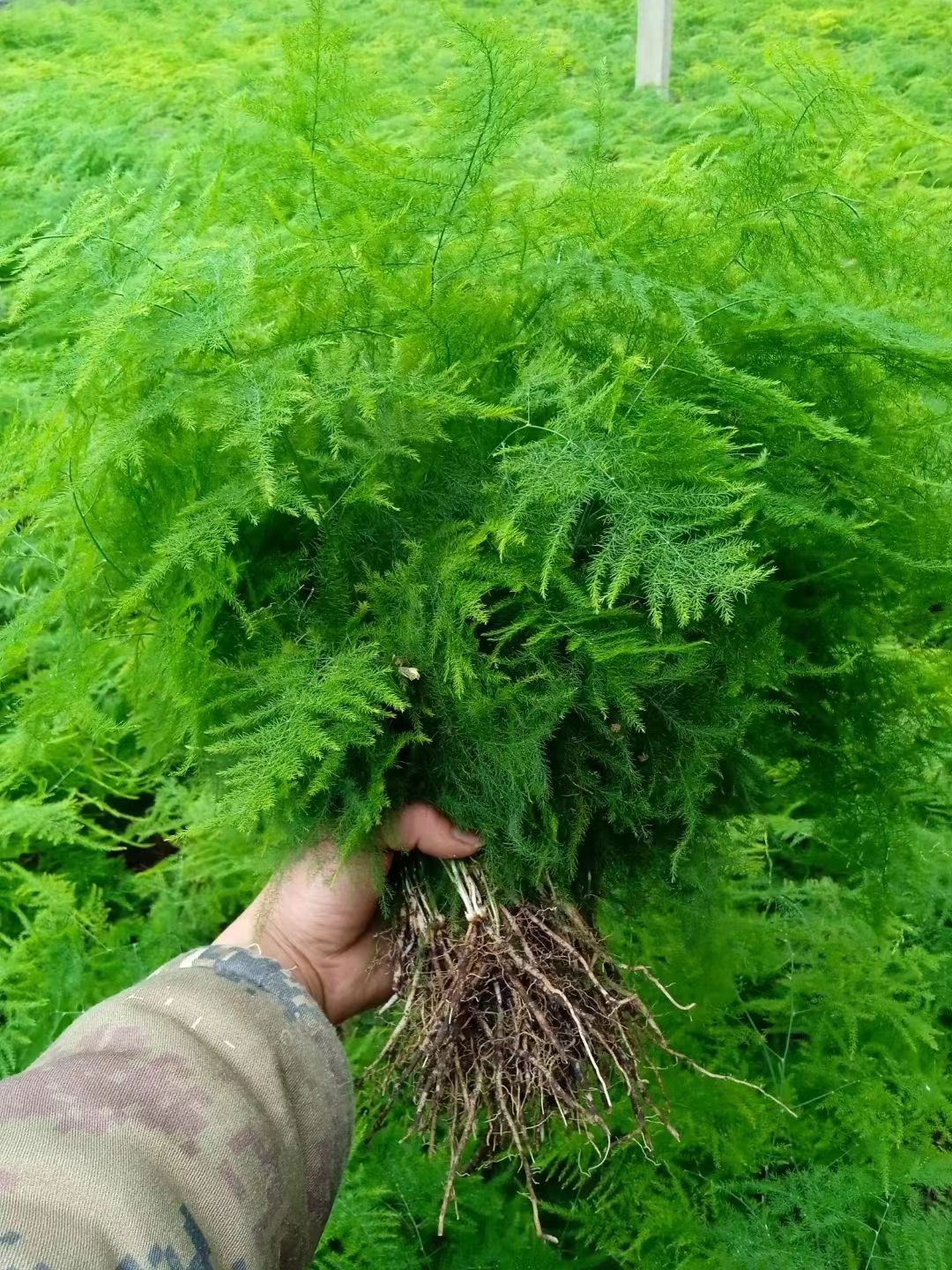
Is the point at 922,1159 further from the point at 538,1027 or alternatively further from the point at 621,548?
the point at 621,548

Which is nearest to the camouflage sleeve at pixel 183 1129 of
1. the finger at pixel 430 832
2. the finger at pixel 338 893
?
the finger at pixel 338 893

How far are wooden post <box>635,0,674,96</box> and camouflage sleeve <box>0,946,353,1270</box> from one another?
398 cm

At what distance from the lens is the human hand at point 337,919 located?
1.44 metres

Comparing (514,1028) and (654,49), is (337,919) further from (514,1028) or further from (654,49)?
(654,49)

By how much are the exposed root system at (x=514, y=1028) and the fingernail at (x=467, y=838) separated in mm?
74

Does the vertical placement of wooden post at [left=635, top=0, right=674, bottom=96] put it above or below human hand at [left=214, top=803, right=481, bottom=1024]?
above

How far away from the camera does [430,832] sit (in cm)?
144

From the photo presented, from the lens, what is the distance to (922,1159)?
1.84m

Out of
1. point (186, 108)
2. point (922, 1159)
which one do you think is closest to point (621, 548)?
point (922, 1159)

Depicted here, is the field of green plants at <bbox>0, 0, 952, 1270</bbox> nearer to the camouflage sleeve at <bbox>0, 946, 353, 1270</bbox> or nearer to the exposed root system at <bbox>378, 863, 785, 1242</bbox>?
the exposed root system at <bbox>378, 863, 785, 1242</bbox>

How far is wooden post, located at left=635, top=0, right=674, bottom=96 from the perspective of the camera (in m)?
4.05

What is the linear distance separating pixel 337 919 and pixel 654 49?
153 inches

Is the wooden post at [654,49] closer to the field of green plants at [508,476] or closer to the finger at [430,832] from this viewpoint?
the field of green plants at [508,476]

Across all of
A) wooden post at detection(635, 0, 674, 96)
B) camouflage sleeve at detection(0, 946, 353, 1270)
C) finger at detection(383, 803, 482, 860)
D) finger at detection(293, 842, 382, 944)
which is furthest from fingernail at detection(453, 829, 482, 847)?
wooden post at detection(635, 0, 674, 96)
